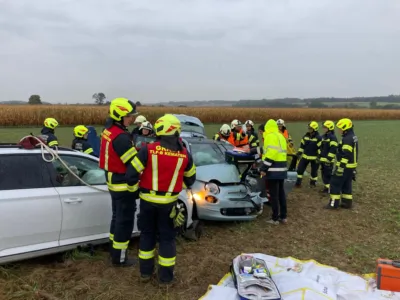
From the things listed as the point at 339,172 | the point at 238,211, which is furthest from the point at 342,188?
A: the point at 238,211

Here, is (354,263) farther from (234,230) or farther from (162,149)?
(162,149)

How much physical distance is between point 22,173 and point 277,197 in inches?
171

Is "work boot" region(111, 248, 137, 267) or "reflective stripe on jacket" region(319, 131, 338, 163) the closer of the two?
"work boot" region(111, 248, 137, 267)

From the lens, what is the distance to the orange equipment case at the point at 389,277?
3777 mm

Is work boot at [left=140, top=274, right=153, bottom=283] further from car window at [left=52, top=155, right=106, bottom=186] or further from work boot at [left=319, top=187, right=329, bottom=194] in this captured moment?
work boot at [left=319, top=187, right=329, bottom=194]

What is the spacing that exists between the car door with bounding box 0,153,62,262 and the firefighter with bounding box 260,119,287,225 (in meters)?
3.67

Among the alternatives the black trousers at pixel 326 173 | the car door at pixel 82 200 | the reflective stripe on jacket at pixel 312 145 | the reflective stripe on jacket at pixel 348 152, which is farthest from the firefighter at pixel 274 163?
the reflective stripe on jacket at pixel 312 145

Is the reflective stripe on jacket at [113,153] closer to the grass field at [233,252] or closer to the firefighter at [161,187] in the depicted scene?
the firefighter at [161,187]

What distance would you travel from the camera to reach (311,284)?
3750 mm

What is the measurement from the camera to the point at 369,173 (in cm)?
1183

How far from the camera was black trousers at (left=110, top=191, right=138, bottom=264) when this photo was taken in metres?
4.11

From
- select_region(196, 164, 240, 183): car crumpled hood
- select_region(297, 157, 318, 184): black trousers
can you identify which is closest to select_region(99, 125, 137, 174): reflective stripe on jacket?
select_region(196, 164, 240, 183): car crumpled hood

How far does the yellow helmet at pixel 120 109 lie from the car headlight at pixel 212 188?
224 centimetres

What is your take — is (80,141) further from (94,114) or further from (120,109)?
(94,114)
